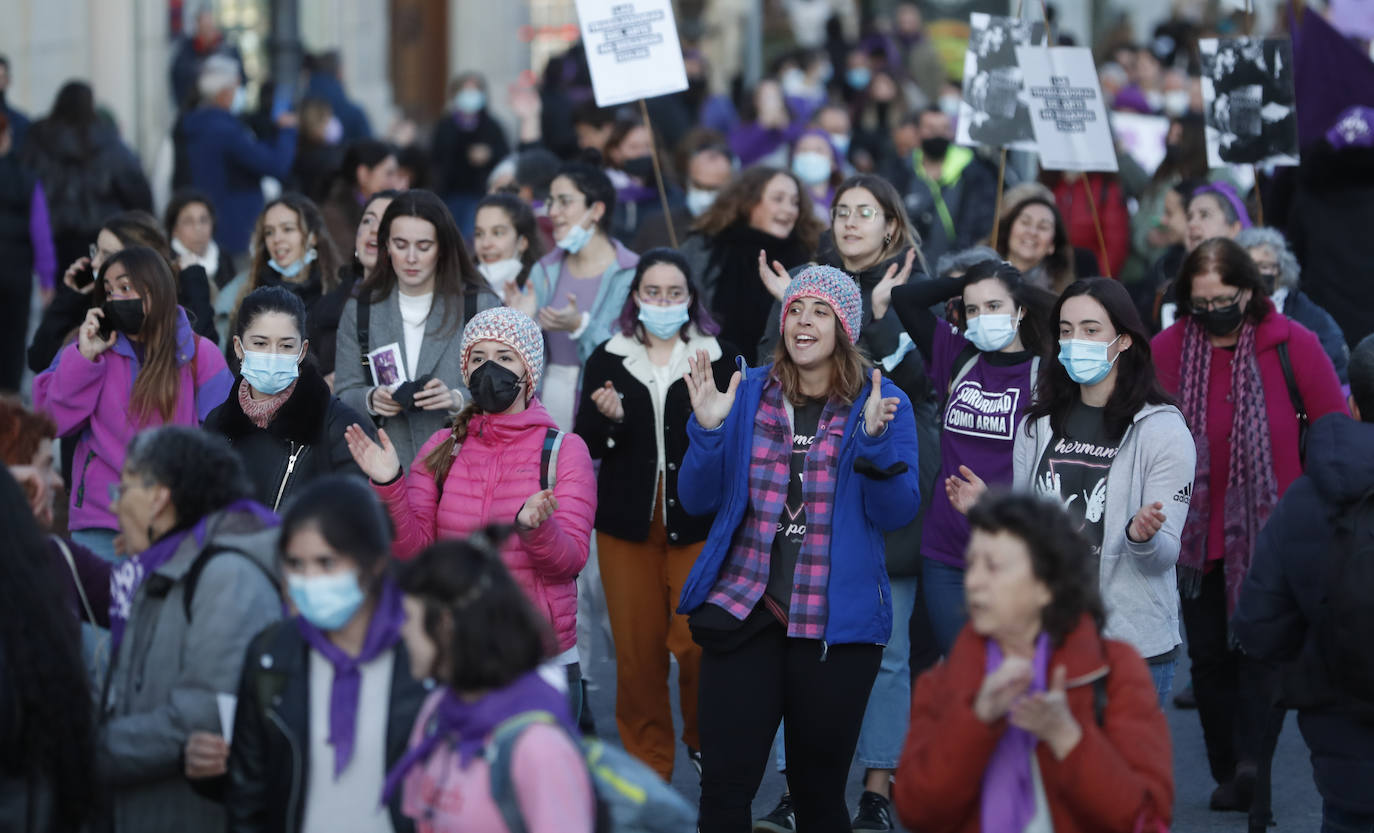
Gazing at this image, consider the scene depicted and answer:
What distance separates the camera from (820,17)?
26.2 meters

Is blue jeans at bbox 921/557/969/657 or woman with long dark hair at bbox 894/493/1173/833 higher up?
woman with long dark hair at bbox 894/493/1173/833

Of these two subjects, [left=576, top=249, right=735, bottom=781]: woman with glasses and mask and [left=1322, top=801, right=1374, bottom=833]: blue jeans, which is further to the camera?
[left=576, top=249, right=735, bottom=781]: woman with glasses and mask

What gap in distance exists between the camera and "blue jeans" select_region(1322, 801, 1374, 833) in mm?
5262

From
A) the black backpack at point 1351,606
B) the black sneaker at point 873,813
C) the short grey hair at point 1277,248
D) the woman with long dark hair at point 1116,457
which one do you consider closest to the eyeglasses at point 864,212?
the woman with long dark hair at point 1116,457

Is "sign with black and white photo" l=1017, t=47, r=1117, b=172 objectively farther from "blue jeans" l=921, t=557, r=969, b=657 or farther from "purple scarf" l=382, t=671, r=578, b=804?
"purple scarf" l=382, t=671, r=578, b=804

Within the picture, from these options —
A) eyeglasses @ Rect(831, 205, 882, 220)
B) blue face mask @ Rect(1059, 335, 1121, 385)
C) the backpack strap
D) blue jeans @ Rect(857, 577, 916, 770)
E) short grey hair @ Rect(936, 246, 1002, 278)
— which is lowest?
blue jeans @ Rect(857, 577, 916, 770)

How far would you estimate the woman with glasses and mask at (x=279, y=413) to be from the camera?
6234 millimetres

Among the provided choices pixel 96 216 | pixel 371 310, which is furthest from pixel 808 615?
pixel 96 216

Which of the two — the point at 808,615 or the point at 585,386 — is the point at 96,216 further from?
the point at 808,615

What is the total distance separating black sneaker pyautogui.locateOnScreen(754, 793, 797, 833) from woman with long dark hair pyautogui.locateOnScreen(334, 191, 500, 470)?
1885 mm

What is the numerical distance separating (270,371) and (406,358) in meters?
1.16

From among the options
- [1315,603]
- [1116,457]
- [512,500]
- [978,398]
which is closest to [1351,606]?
[1315,603]

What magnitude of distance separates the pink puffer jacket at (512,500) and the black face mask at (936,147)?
8015 millimetres

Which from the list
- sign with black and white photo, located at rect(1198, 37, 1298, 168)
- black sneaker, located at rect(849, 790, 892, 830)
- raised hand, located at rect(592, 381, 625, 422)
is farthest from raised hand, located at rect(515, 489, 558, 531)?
sign with black and white photo, located at rect(1198, 37, 1298, 168)
